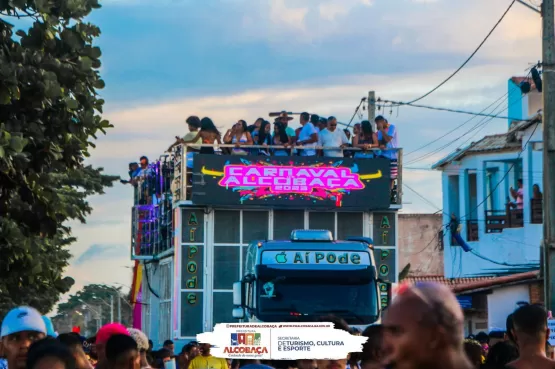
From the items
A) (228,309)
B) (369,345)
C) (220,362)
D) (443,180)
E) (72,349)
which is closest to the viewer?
(72,349)

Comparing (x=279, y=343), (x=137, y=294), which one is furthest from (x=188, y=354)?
(x=279, y=343)

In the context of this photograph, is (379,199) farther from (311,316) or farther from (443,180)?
(443,180)

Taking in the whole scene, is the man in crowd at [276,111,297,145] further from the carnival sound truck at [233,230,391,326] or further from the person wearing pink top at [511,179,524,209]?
the person wearing pink top at [511,179,524,209]

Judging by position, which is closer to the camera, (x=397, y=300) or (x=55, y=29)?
(x=397, y=300)

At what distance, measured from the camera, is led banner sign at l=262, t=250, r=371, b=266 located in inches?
789

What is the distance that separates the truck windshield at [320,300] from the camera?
64.5 ft

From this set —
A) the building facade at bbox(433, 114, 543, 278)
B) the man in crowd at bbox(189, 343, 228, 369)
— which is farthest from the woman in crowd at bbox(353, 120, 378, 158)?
the building facade at bbox(433, 114, 543, 278)

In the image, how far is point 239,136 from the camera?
2356cm

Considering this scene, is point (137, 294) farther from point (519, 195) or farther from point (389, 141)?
point (519, 195)

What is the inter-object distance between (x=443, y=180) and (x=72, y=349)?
38.5 metres

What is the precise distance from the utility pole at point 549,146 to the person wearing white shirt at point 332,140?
13.8 ft

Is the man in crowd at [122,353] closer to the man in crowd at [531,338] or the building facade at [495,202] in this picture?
the man in crowd at [531,338]

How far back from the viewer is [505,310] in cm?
3681

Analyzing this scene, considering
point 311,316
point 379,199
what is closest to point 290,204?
point 379,199
